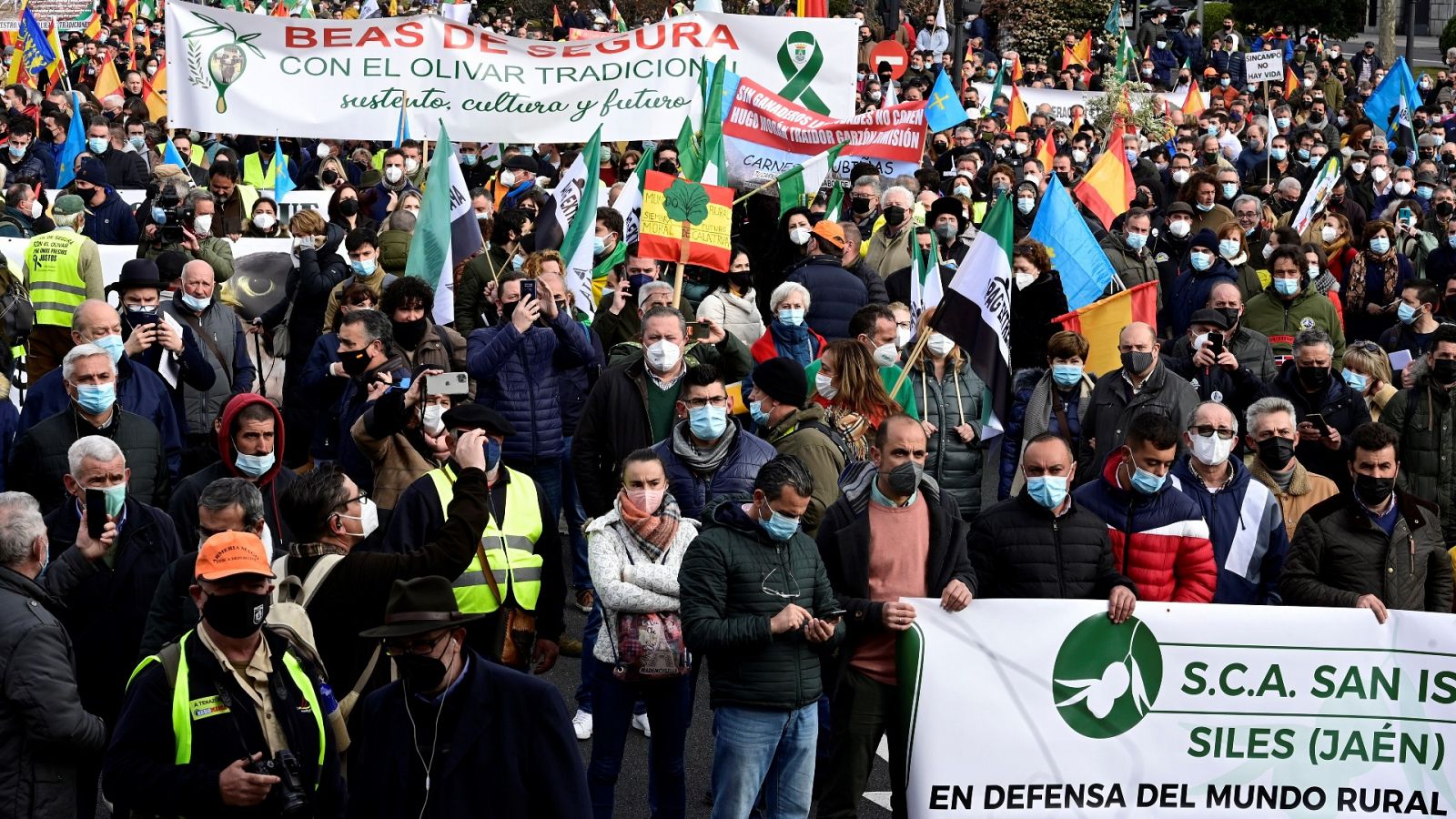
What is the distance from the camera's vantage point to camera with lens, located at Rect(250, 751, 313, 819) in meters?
4.68

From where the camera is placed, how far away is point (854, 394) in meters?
8.19

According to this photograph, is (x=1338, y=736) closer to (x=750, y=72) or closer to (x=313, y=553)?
(x=313, y=553)

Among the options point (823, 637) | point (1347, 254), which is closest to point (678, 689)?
point (823, 637)

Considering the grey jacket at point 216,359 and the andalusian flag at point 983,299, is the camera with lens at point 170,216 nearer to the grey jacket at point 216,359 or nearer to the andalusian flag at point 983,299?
the grey jacket at point 216,359

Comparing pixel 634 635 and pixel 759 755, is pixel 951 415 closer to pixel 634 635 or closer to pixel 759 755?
pixel 634 635

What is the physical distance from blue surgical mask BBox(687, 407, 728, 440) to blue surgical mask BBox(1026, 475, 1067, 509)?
1409mm

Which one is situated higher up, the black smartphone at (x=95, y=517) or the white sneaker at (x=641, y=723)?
the black smartphone at (x=95, y=517)

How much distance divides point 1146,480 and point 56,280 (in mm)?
6736

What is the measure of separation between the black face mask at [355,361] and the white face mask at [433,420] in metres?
0.70

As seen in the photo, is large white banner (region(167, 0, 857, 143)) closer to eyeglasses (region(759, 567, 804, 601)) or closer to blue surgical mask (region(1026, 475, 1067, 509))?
blue surgical mask (region(1026, 475, 1067, 509))

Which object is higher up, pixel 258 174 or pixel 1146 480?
pixel 258 174

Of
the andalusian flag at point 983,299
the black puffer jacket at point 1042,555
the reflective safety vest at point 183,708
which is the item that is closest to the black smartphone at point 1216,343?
the andalusian flag at point 983,299

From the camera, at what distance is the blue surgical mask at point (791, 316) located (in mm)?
9906

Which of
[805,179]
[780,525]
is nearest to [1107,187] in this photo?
[805,179]
